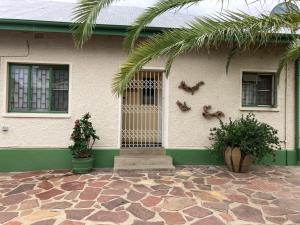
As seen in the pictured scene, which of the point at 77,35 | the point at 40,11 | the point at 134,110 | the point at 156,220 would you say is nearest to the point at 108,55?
the point at 134,110

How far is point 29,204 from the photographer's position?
14.7 ft

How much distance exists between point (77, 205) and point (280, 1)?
473 centimetres

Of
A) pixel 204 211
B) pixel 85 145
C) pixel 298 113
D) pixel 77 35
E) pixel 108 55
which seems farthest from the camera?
pixel 298 113

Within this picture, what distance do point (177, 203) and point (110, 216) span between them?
124cm

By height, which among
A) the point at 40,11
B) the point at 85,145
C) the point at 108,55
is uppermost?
the point at 40,11

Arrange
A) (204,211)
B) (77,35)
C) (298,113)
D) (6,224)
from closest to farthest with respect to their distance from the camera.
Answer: (6,224)
(204,211)
(77,35)
(298,113)

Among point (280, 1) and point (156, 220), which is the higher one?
point (280, 1)

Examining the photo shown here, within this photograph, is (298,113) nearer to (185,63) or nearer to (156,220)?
(185,63)

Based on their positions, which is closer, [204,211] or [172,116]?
[204,211]

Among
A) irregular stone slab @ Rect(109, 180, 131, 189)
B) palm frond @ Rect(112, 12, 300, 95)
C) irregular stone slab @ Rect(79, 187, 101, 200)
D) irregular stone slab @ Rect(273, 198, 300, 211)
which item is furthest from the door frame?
irregular stone slab @ Rect(273, 198, 300, 211)

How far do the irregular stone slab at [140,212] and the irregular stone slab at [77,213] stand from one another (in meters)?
0.68

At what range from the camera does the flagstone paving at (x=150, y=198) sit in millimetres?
3965

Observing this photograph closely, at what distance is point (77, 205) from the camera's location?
441 centimetres

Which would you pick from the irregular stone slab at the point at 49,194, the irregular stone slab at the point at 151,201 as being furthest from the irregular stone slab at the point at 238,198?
the irregular stone slab at the point at 49,194
